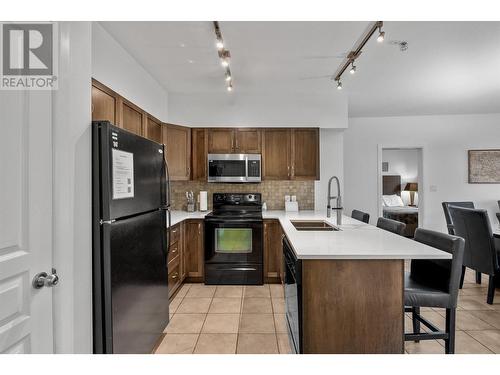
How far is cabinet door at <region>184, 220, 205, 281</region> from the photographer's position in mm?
3688

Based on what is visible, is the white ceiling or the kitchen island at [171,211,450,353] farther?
the white ceiling

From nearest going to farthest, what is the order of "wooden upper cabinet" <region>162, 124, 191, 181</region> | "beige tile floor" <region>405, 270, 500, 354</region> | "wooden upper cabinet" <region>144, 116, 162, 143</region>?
1. "beige tile floor" <region>405, 270, 500, 354</region>
2. "wooden upper cabinet" <region>144, 116, 162, 143</region>
3. "wooden upper cabinet" <region>162, 124, 191, 181</region>

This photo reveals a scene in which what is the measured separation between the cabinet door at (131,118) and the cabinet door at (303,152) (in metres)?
2.05

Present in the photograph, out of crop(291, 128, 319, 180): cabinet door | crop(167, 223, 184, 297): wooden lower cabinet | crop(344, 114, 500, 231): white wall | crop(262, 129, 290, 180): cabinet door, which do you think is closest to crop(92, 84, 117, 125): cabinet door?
crop(167, 223, 184, 297): wooden lower cabinet

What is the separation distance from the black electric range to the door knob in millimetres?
2344

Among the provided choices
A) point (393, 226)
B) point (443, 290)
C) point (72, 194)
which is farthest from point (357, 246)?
point (72, 194)

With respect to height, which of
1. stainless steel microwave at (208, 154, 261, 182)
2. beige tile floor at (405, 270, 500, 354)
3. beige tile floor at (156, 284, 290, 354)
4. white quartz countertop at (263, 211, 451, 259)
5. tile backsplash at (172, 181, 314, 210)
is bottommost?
beige tile floor at (156, 284, 290, 354)

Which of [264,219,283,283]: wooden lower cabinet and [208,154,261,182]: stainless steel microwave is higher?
[208,154,261,182]: stainless steel microwave

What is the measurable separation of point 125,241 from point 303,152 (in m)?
2.90

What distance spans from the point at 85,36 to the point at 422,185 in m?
5.65

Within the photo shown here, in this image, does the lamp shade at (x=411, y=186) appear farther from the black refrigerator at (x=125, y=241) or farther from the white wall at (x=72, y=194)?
the white wall at (x=72, y=194)

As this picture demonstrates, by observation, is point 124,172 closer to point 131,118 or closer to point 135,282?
point 135,282

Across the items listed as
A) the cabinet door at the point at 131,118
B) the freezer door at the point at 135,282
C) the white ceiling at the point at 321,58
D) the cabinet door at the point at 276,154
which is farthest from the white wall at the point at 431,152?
the freezer door at the point at 135,282

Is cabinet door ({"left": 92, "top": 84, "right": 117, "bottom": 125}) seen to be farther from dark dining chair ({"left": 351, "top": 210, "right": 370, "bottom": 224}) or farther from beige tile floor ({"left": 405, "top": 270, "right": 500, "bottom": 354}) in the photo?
beige tile floor ({"left": 405, "top": 270, "right": 500, "bottom": 354})
